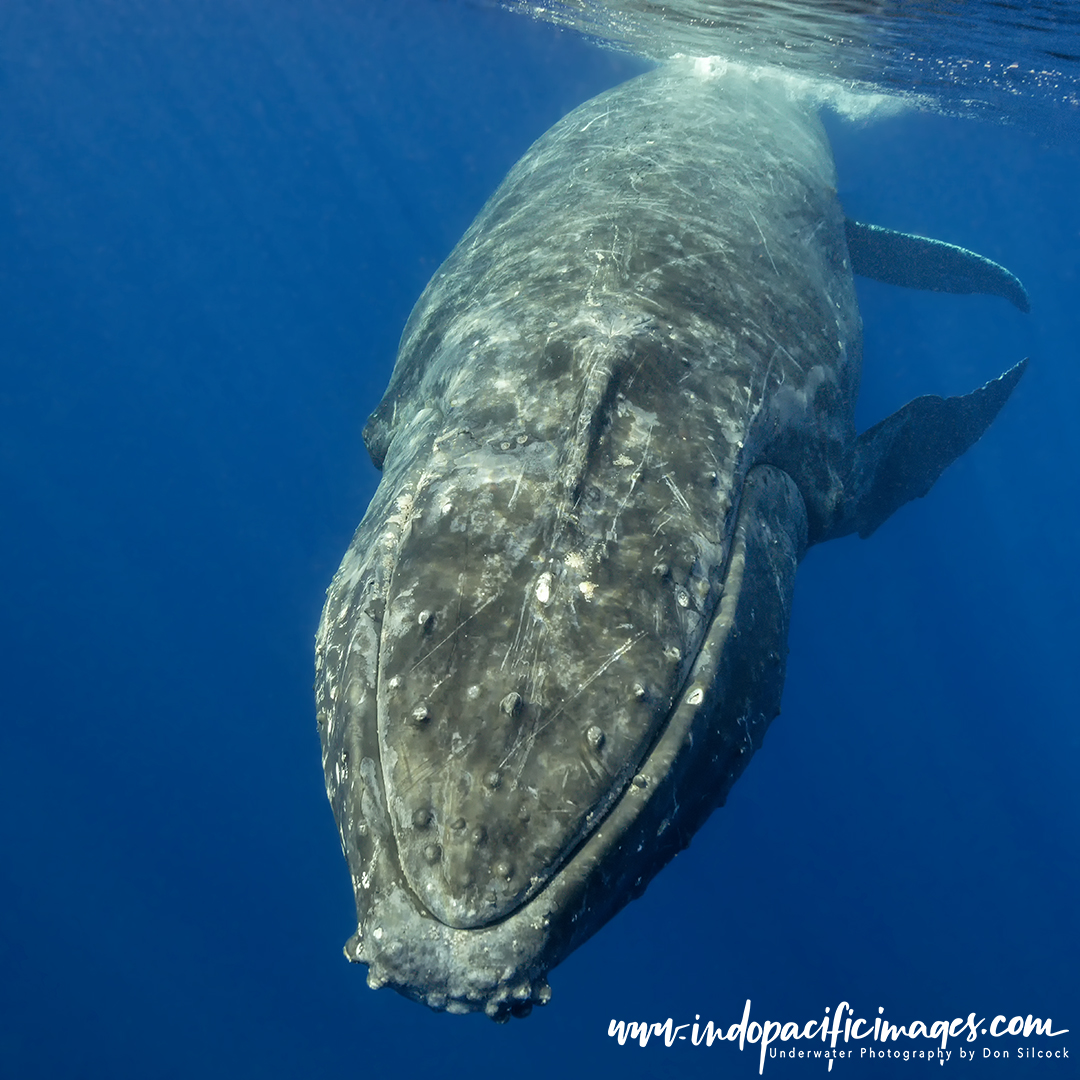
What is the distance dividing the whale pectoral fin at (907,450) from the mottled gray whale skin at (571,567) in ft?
0.33

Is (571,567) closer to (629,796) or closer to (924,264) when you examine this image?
(629,796)

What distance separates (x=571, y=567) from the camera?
3.86 metres

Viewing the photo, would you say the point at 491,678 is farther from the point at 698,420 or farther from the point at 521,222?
the point at 521,222

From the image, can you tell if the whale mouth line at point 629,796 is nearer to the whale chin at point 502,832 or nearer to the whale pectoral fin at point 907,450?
the whale chin at point 502,832

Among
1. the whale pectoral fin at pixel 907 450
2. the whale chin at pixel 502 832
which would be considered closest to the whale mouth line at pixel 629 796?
the whale chin at pixel 502 832

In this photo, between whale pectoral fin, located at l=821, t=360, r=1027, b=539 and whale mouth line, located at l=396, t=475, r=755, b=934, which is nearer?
whale mouth line, located at l=396, t=475, r=755, b=934

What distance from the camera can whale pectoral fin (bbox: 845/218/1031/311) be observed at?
13.6 m

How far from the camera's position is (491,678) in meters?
3.47

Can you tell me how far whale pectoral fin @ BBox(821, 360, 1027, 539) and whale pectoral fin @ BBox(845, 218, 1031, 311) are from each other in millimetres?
5055

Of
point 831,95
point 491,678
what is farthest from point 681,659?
point 831,95

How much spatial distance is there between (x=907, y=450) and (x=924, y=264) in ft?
27.0

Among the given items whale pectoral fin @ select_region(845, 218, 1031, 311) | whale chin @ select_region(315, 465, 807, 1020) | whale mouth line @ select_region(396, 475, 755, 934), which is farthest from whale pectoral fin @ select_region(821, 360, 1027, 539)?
whale pectoral fin @ select_region(845, 218, 1031, 311)

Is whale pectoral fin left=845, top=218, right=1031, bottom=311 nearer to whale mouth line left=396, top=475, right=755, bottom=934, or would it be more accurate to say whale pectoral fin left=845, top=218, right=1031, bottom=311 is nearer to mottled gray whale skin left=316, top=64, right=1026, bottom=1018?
mottled gray whale skin left=316, top=64, right=1026, bottom=1018

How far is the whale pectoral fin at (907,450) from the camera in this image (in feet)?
24.6
